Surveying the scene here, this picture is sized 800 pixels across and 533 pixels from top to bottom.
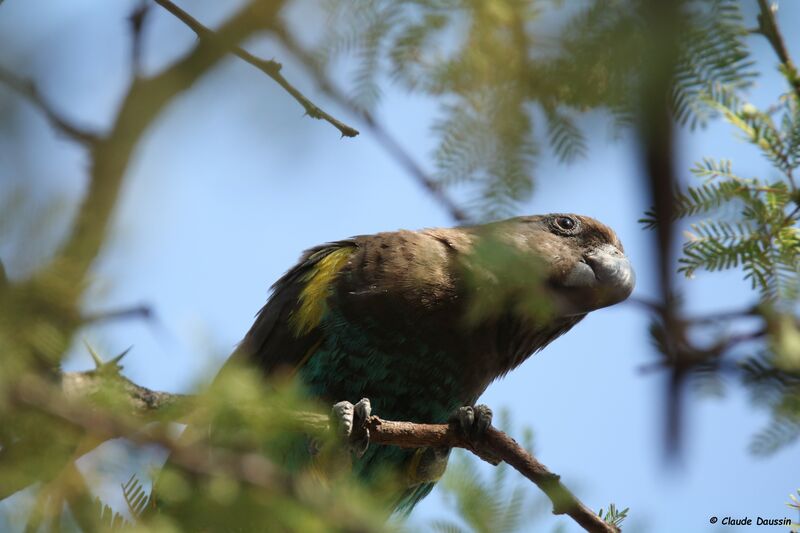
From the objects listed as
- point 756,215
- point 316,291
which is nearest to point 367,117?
point 756,215

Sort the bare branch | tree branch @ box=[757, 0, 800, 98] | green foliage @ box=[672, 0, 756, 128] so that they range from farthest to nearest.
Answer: the bare branch
tree branch @ box=[757, 0, 800, 98]
green foliage @ box=[672, 0, 756, 128]

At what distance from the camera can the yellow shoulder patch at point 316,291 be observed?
4664mm

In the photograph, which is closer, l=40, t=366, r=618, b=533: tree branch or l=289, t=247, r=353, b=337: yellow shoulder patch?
l=40, t=366, r=618, b=533: tree branch

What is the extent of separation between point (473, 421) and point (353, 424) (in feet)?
1.73

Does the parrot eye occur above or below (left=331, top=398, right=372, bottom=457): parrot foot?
above

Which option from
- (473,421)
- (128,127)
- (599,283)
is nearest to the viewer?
(128,127)

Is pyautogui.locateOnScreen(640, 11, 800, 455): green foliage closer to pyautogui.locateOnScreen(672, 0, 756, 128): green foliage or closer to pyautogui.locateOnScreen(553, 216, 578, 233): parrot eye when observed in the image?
pyautogui.locateOnScreen(672, 0, 756, 128): green foliage

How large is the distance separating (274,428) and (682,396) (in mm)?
983

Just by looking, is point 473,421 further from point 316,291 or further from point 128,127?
point 128,127

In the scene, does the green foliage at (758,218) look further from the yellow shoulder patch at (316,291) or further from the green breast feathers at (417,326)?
the yellow shoulder patch at (316,291)

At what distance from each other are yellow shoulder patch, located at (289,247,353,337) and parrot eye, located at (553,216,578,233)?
3.91 ft

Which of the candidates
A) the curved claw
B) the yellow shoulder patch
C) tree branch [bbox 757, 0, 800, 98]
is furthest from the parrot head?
tree branch [bbox 757, 0, 800, 98]

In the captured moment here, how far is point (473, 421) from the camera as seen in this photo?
3789 mm

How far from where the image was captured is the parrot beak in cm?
461
